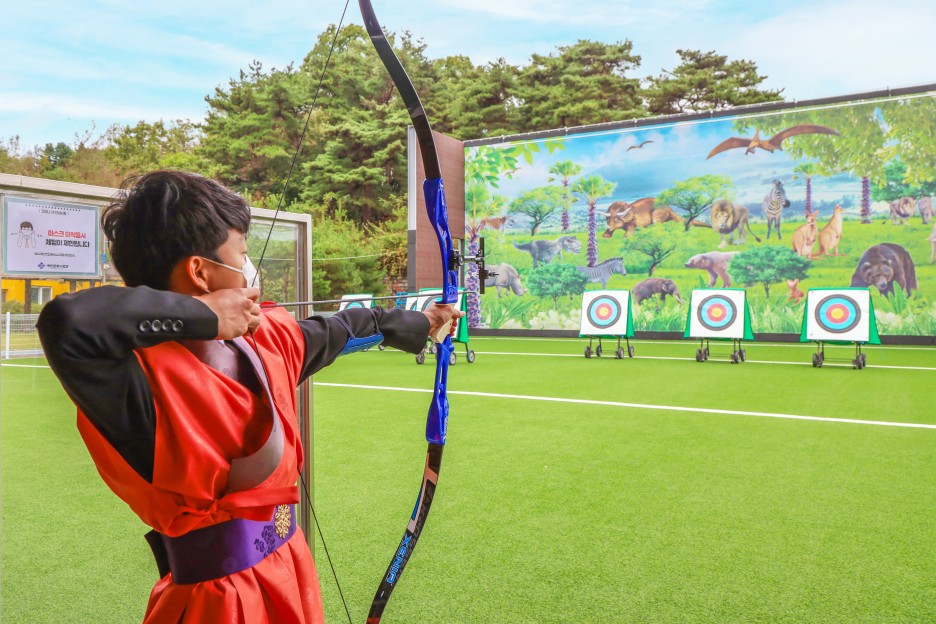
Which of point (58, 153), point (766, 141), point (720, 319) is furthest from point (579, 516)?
point (58, 153)

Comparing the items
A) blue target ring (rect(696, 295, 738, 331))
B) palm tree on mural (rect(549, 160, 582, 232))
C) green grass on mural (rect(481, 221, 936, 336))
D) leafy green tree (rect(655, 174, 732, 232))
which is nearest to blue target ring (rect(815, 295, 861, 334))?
blue target ring (rect(696, 295, 738, 331))

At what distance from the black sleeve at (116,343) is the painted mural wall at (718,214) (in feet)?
30.3

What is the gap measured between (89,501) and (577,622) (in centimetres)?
179

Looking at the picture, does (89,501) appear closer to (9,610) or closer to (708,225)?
(9,610)

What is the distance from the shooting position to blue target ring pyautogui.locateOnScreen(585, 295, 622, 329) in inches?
314

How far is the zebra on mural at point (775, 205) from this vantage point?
941cm

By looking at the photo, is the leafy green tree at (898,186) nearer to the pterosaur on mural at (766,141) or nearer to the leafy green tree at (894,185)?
the leafy green tree at (894,185)

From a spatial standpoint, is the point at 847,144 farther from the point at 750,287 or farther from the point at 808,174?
the point at 750,287

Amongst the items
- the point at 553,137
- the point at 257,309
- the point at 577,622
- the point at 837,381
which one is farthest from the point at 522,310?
the point at 257,309

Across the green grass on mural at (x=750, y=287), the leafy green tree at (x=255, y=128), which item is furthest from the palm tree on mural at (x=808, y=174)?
the leafy green tree at (x=255, y=128)

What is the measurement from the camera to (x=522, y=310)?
36.0ft

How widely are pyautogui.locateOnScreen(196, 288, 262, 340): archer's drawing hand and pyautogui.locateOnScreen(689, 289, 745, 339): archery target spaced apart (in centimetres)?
711

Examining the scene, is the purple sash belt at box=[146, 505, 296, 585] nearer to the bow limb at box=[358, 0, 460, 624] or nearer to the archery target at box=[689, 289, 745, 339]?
the bow limb at box=[358, 0, 460, 624]

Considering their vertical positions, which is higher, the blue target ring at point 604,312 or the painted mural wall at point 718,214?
the painted mural wall at point 718,214
